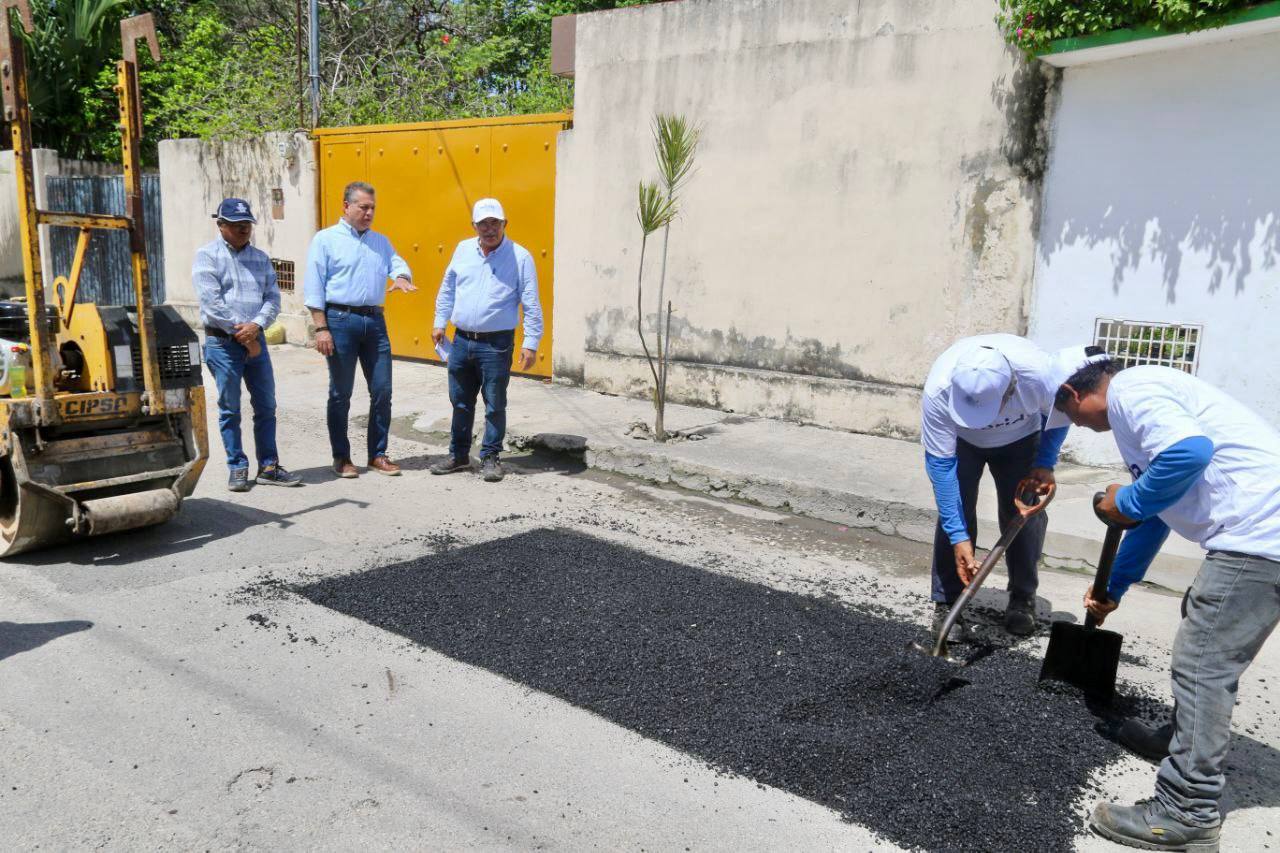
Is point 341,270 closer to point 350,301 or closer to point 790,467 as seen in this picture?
point 350,301

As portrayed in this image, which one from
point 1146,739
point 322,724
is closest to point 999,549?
point 1146,739

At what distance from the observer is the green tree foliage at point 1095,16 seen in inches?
238

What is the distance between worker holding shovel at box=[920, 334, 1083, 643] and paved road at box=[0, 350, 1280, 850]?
473mm

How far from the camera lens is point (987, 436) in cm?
430

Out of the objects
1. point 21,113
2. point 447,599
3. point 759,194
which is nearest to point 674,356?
point 759,194

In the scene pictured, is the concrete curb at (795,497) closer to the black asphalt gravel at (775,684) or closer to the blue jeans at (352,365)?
the blue jeans at (352,365)

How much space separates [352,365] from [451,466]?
1.02 m

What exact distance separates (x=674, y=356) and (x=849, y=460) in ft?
8.20

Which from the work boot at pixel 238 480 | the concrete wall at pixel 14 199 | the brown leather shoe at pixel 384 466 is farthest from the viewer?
the concrete wall at pixel 14 199

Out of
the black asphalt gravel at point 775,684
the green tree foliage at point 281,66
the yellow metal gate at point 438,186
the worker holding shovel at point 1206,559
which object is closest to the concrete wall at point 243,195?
the yellow metal gate at point 438,186

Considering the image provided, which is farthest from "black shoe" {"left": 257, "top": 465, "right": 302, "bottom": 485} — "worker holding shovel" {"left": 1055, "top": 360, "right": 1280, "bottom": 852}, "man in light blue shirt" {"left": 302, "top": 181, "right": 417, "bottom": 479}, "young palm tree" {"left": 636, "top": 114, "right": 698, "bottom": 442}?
"worker holding shovel" {"left": 1055, "top": 360, "right": 1280, "bottom": 852}

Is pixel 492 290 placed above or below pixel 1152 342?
above

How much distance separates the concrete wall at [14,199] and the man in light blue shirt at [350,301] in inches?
428

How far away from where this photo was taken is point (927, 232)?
308 inches
